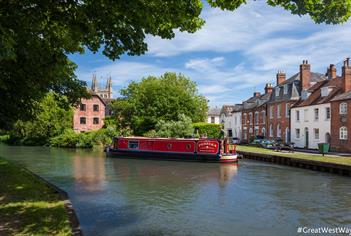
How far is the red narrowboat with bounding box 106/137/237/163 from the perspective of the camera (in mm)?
34125

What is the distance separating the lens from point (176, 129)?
168 ft

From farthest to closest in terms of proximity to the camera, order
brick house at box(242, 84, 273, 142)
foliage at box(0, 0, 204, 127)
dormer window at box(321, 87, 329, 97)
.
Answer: brick house at box(242, 84, 273, 142), dormer window at box(321, 87, 329, 97), foliage at box(0, 0, 204, 127)

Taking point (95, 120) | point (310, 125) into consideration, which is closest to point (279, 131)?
point (310, 125)

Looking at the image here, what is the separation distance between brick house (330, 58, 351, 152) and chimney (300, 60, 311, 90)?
7.89 meters

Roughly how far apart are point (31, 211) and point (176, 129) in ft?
136

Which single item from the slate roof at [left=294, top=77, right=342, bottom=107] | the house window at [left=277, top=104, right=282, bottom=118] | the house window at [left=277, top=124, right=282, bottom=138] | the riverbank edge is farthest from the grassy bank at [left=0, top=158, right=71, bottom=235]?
the house window at [left=277, top=104, right=282, bottom=118]

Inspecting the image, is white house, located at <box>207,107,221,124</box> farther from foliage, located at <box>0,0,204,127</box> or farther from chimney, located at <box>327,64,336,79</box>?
foliage, located at <box>0,0,204,127</box>

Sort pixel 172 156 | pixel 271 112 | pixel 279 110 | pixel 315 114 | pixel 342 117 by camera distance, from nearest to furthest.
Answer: pixel 342 117, pixel 172 156, pixel 315 114, pixel 279 110, pixel 271 112

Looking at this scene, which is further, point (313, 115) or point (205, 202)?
point (313, 115)

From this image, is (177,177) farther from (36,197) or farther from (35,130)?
(35,130)

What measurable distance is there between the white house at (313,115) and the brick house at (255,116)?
28.2ft

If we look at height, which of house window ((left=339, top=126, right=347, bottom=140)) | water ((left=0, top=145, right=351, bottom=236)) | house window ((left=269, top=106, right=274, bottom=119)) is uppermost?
house window ((left=269, top=106, right=274, bottom=119))

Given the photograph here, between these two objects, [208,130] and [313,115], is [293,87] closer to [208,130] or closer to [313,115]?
[313,115]

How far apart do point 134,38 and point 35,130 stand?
61.0 metres
